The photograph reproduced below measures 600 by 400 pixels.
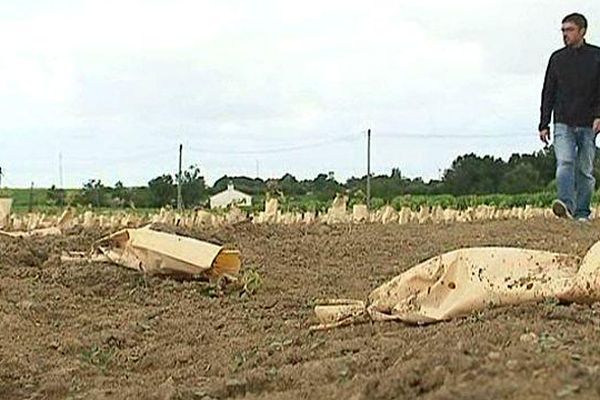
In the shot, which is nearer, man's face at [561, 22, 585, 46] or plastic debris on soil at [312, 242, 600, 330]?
plastic debris on soil at [312, 242, 600, 330]

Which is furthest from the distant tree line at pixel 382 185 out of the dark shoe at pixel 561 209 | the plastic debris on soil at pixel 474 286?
the plastic debris on soil at pixel 474 286

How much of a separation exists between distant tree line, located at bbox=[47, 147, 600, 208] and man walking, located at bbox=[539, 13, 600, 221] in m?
12.4

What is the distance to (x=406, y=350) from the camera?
3666mm

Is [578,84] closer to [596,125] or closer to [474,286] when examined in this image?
[596,125]

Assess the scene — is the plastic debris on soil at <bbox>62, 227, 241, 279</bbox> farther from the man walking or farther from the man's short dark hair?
the man's short dark hair

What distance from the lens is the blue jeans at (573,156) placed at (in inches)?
364

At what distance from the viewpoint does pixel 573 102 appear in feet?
30.3

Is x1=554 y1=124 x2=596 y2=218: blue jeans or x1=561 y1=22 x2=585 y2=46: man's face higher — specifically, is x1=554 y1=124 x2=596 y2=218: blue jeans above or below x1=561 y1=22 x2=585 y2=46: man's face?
below

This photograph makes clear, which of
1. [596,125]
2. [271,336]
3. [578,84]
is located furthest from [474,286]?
[578,84]

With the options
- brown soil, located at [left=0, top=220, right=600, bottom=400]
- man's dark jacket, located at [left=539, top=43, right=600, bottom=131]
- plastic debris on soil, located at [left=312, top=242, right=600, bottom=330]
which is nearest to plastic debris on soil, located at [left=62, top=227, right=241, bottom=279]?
brown soil, located at [left=0, top=220, right=600, bottom=400]

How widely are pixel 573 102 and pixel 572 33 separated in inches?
21.5

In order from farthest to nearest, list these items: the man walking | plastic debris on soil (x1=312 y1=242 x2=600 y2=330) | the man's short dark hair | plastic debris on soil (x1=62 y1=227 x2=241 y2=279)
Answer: the man walking → the man's short dark hair → plastic debris on soil (x1=62 y1=227 x2=241 y2=279) → plastic debris on soil (x1=312 y1=242 x2=600 y2=330)

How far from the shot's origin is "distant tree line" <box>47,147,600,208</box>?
2248cm

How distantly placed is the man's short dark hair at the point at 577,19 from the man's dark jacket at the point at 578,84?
0.65ft
